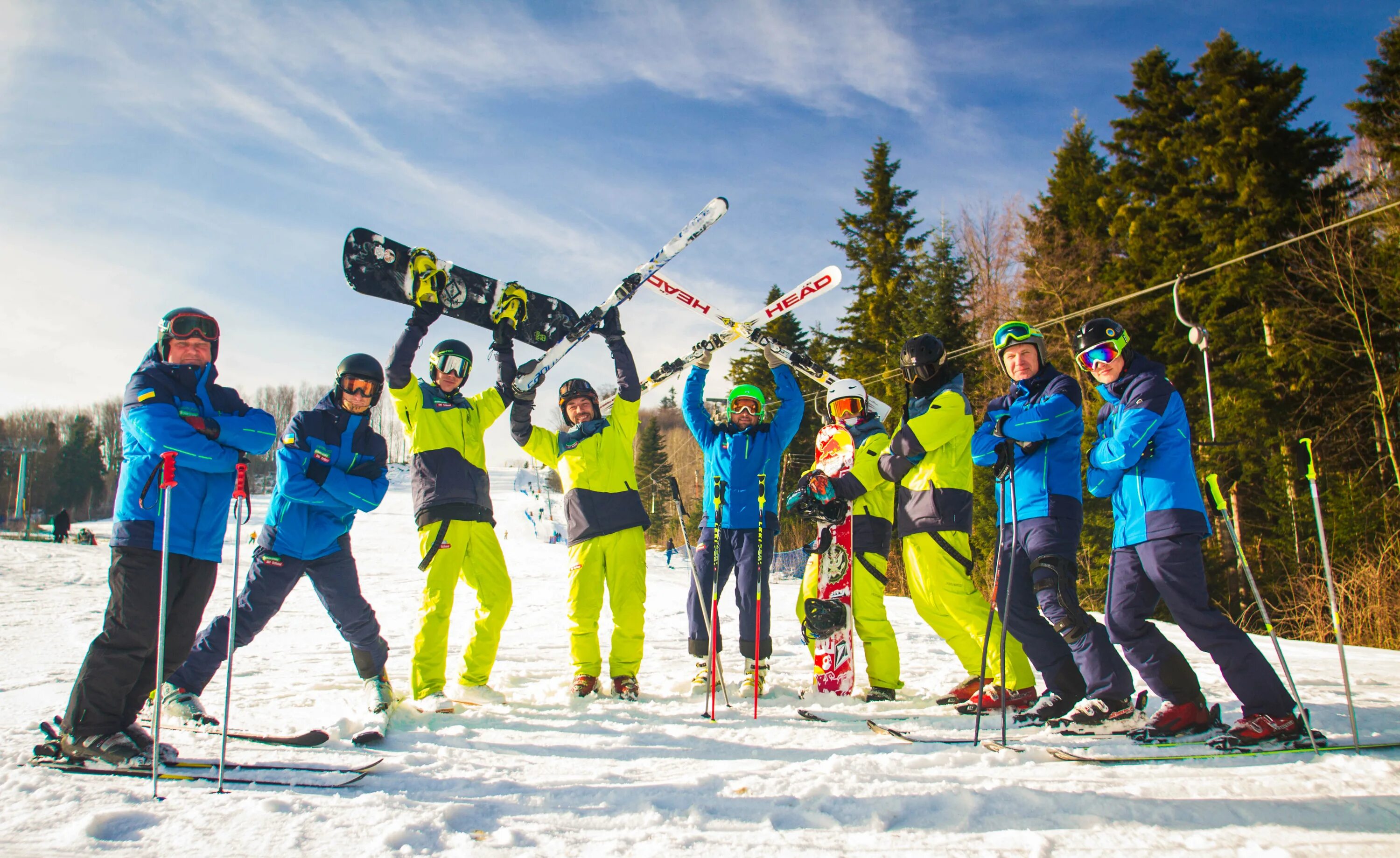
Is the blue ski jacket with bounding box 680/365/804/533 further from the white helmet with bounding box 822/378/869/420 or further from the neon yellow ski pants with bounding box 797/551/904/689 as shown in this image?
the neon yellow ski pants with bounding box 797/551/904/689

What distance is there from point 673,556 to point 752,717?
2487cm

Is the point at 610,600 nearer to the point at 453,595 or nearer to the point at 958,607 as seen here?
the point at 453,595

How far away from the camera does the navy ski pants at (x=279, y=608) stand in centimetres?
372

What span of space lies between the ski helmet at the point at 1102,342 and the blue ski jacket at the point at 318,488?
12.6ft

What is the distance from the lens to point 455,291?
5.25m

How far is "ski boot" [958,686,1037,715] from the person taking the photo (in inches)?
155

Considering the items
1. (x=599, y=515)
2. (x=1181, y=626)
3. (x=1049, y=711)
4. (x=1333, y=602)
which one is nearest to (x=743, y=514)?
(x=599, y=515)

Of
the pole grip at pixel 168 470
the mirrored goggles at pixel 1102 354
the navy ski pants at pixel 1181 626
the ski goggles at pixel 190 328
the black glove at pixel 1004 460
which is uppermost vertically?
the ski goggles at pixel 190 328

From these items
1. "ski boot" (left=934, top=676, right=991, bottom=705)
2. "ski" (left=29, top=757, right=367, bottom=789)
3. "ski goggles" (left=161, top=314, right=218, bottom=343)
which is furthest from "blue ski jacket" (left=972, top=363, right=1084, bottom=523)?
"ski goggles" (left=161, top=314, right=218, bottom=343)

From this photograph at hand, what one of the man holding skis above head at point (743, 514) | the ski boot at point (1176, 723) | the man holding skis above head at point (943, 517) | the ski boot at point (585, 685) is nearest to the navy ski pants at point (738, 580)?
the man holding skis above head at point (743, 514)

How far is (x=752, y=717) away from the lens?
3.89 m

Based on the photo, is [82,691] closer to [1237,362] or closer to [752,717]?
[752,717]

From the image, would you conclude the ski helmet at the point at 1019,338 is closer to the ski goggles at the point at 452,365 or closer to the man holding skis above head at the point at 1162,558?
the man holding skis above head at the point at 1162,558

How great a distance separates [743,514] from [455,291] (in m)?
2.77
